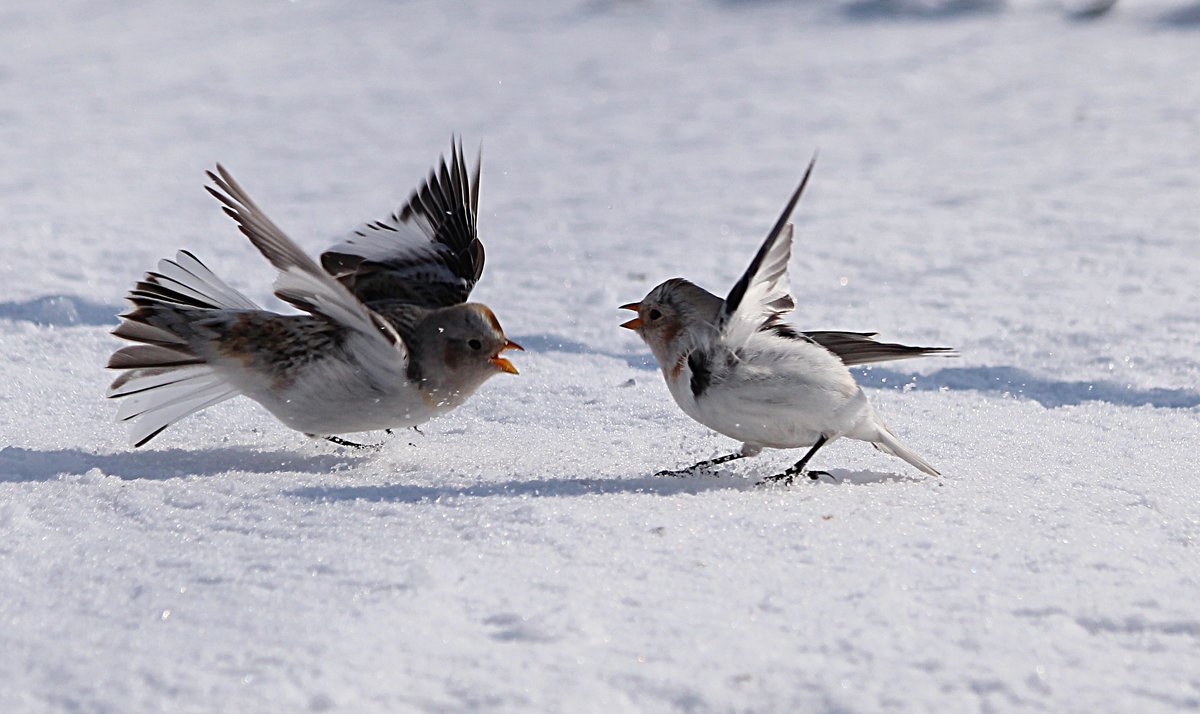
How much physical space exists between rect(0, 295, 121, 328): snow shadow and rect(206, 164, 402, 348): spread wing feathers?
1.99m

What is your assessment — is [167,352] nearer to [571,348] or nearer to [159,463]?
[159,463]

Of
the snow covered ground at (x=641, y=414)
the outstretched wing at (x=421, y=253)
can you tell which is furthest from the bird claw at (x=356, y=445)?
the outstretched wing at (x=421, y=253)

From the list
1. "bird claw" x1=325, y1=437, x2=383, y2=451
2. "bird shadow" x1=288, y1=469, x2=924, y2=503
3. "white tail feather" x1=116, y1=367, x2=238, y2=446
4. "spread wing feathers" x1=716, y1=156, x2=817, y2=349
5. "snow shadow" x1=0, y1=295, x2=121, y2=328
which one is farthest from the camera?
"snow shadow" x1=0, y1=295, x2=121, y2=328

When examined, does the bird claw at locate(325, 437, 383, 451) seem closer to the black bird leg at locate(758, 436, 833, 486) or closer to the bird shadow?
the bird shadow

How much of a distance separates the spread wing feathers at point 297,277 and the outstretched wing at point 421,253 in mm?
737

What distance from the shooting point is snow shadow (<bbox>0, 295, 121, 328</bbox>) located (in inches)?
197

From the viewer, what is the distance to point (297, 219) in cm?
727

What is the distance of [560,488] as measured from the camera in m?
3.20

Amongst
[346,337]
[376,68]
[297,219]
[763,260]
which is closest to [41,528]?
[346,337]

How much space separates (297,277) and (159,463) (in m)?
0.66

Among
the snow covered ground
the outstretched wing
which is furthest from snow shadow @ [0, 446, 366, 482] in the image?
the outstretched wing

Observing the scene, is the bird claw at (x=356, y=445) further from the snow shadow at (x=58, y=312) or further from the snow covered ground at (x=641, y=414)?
the snow shadow at (x=58, y=312)

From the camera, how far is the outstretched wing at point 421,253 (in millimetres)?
4227

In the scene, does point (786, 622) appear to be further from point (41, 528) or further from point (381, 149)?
point (381, 149)
